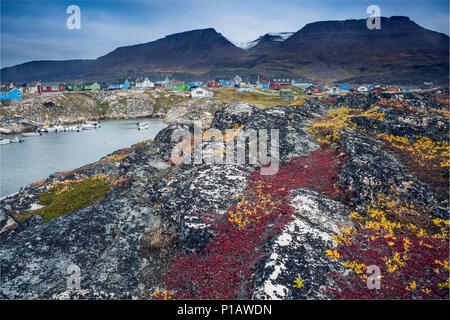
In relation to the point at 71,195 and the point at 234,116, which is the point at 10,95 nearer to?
the point at 71,195

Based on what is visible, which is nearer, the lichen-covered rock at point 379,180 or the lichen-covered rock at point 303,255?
the lichen-covered rock at point 303,255

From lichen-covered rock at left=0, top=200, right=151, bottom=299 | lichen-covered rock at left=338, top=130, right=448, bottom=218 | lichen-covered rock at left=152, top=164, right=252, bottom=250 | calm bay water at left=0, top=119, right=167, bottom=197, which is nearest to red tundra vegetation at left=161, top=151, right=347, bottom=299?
lichen-covered rock at left=152, top=164, right=252, bottom=250

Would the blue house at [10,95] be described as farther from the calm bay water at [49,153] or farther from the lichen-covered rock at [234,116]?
the lichen-covered rock at [234,116]

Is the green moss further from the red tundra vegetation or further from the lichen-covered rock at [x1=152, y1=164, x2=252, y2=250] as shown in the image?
the red tundra vegetation

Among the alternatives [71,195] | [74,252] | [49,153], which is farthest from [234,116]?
[49,153]

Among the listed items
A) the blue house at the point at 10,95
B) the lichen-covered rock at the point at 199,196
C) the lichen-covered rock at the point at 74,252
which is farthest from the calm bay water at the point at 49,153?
the blue house at the point at 10,95

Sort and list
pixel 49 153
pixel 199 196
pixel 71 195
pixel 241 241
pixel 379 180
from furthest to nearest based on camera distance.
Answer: pixel 49 153
pixel 71 195
pixel 199 196
pixel 379 180
pixel 241 241
